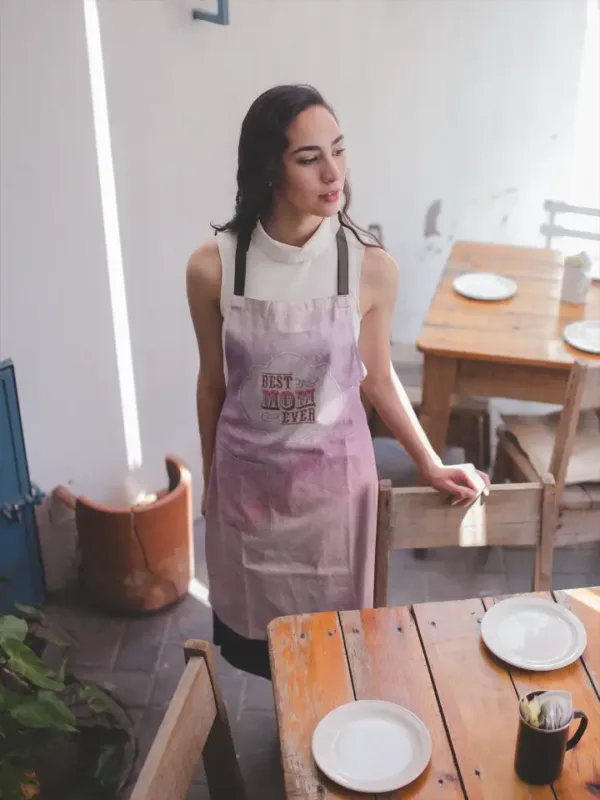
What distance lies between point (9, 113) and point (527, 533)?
1522mm

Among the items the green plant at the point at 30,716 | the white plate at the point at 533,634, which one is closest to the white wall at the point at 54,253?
the green plant at the point at 30,716

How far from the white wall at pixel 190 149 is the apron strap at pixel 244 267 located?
836mm

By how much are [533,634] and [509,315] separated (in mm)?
1378

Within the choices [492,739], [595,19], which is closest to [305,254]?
[492,739]

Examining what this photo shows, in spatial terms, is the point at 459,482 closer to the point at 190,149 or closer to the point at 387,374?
the point at 387,374

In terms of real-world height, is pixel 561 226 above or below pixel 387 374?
below

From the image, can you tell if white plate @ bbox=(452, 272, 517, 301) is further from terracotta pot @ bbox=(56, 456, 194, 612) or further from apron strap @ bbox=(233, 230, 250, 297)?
apron strap @ bbox=(233, 230, 250, 297)

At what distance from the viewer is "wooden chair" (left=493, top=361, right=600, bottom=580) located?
7.11ft

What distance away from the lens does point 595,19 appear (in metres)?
3.22

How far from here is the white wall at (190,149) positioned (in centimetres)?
225

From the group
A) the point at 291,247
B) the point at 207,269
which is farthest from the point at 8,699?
the point at 291,247

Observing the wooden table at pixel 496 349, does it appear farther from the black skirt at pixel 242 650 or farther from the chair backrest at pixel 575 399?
the black skirt at pixel 242 650

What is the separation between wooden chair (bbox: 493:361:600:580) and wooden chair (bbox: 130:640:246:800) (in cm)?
95

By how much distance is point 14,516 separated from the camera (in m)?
2.41
